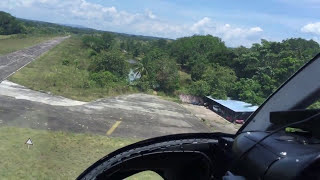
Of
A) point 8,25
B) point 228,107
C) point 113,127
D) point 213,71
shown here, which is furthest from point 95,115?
point 8,25

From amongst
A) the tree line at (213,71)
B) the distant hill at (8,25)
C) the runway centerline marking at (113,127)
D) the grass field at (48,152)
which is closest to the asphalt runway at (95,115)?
the runway centerline marking at (113,127)

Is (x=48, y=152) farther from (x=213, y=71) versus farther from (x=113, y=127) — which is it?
(x=213, y=71)

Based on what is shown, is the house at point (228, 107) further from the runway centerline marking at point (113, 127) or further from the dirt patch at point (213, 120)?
the runway centerline marking at point (113, 127)

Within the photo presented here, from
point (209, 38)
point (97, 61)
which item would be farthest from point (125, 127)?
point (209, 38)

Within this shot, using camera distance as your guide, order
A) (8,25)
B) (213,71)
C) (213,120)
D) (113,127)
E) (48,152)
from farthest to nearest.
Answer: (8,25)
(213,71)
(213,120)
(113,127)
(48,152)

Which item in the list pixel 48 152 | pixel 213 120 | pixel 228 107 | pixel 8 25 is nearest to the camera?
pixel 48 152

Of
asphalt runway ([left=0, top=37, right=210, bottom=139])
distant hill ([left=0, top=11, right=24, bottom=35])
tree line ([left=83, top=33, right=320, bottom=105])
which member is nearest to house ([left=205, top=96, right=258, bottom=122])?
tree line ([left=83, top=33, right=320, bottom=105])

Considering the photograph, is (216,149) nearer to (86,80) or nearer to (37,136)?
(37,136)
